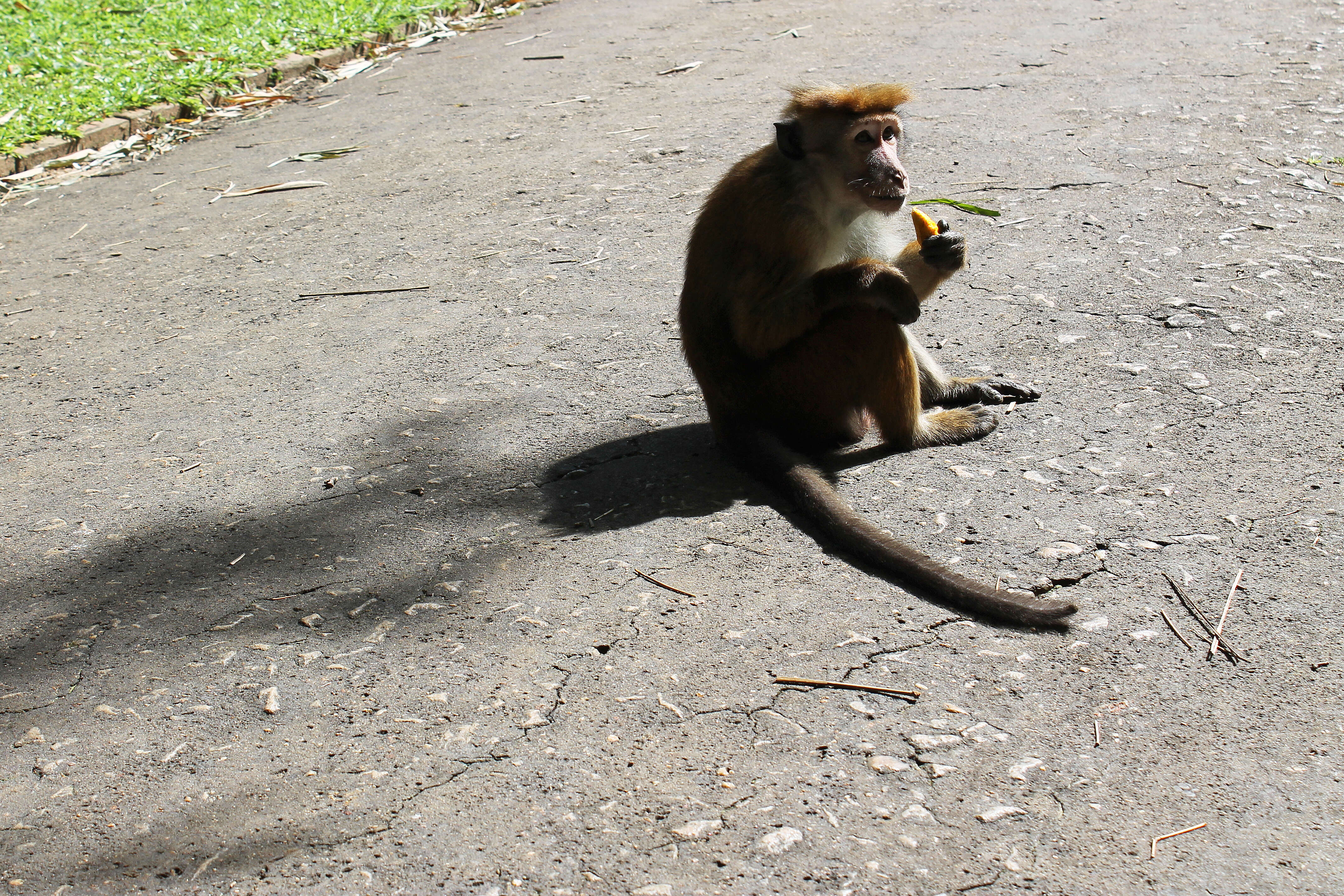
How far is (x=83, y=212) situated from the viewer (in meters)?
7.20

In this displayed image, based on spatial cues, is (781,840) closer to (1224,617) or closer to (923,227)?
(1224,617)

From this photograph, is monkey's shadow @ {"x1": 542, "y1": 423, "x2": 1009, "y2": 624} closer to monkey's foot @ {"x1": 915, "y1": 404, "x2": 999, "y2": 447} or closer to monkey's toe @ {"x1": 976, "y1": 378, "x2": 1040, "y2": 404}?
monkey's foot @ {"x1": 915, "y1": 404, "x2": 999, "y2": 447}

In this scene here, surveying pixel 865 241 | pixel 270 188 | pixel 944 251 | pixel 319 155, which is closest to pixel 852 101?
pixel 865 241

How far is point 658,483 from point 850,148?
52.6 inches

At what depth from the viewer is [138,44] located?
376 inches

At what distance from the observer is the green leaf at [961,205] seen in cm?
583

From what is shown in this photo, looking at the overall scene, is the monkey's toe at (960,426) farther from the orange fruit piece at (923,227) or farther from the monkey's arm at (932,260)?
the orange fruit piece at (923,227)

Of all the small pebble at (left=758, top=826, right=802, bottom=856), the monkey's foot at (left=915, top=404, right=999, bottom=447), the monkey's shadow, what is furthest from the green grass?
the small pebble at (left=758, top=826, right=802, bottom=856)

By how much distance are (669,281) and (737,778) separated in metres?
3.44

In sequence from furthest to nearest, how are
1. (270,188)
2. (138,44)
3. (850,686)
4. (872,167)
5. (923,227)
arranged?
(138,44), (270,188), (923,227), (872,167), (850,686)

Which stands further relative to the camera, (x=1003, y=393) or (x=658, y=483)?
(x=1003, y=393)

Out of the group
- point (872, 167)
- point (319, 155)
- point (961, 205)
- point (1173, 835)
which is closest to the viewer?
point (1173, 835)

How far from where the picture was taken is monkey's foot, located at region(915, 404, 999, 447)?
161 inches

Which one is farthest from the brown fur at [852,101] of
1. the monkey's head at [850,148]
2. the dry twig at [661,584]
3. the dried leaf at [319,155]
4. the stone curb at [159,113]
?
the stone curb at [159,113]
